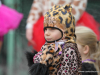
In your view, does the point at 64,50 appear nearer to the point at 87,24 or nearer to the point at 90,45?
the point at 90,45

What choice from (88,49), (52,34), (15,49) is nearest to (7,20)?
(15,49)

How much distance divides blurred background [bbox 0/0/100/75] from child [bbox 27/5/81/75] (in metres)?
1.88

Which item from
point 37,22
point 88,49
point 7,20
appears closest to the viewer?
point 88,49

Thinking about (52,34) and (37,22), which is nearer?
(52,34)

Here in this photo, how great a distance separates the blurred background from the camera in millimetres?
3148

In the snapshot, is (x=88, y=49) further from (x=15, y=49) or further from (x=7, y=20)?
(x=15, y=49)

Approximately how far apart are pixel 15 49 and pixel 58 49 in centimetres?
224

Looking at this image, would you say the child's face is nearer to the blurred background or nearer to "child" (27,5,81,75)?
"child" (27,5,81,75)

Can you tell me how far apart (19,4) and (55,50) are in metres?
2.21

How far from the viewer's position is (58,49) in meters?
1.21

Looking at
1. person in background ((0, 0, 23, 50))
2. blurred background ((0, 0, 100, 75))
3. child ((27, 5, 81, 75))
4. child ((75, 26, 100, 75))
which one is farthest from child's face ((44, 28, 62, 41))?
blurred background ((0, 0, 100, 75))

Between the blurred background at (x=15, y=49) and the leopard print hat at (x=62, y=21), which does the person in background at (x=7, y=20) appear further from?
the leopard print hat at (x=62, y=21)

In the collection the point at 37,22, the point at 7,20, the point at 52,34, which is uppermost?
the point at 7,20

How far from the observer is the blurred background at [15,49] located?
3148 mm
